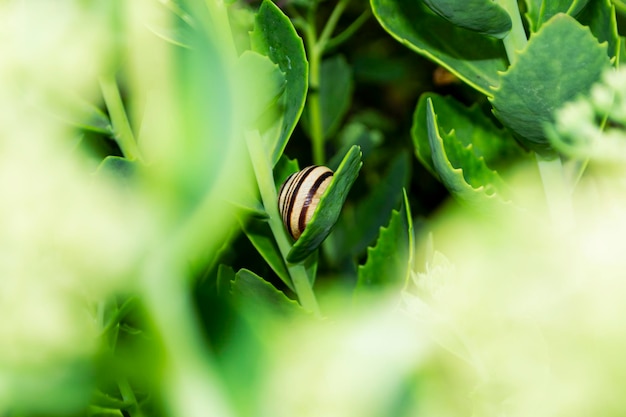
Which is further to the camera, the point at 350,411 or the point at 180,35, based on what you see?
the point at 180,35

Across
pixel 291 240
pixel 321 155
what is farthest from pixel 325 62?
pixel 291 240

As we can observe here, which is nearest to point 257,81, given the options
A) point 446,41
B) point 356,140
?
point 446,41

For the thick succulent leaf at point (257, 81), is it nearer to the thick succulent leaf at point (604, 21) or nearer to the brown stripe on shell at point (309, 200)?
the brown stripe on shell at point (309, 200)

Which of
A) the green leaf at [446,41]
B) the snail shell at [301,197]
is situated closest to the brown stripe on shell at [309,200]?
the snail shell at [301,197]

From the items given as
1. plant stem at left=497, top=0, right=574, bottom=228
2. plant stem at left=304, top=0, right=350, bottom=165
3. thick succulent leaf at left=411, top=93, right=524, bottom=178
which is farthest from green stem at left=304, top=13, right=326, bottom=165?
plant stem at left=497, top=0, right=574, bottom=228

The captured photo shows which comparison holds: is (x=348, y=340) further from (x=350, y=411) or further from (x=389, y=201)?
(x=389, y=201)

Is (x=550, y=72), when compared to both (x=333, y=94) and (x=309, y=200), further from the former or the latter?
(x=333, y=94)

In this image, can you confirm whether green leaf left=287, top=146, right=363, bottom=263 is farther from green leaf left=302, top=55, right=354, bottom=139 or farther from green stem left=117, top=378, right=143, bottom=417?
green leaf left=302, top=55, right=354, bottom=139
